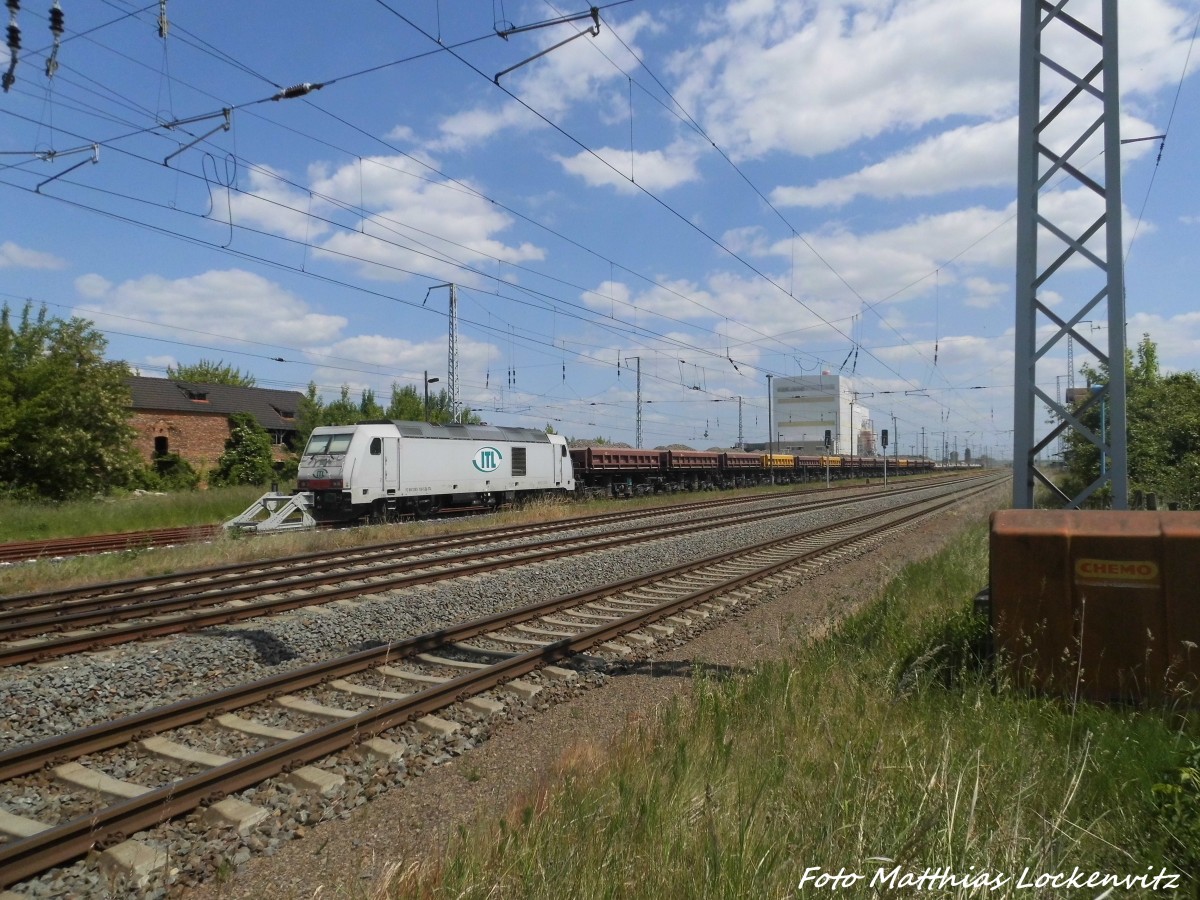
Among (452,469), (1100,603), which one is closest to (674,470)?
(452,469)

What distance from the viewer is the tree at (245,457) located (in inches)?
1694

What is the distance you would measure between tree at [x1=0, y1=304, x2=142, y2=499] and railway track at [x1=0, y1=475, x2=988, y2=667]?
18.7 metres

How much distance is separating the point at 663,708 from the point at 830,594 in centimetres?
655

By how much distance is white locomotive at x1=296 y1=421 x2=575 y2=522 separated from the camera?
71.7 ft

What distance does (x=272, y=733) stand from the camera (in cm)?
582

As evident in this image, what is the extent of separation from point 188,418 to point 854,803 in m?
50.6

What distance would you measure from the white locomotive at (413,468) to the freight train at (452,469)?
3 cm

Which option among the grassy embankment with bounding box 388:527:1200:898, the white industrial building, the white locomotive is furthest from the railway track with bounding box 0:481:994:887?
the white industrial building

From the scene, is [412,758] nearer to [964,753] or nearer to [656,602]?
[964,753]

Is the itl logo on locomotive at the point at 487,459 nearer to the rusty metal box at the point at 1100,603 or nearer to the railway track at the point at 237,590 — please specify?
the railway track at the point at 237,590

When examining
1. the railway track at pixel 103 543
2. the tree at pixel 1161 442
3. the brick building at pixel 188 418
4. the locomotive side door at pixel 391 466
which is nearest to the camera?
the tree at pixel 1161 442

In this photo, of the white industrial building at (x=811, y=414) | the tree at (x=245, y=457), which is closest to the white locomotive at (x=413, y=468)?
the tree at (x=245, y=457)

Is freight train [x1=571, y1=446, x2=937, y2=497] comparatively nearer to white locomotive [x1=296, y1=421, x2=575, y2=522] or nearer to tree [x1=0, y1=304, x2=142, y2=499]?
white locomotive [x1=296, y1=421, x2=575, y2=522]

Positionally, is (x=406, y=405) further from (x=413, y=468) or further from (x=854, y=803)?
(x=854, y=803)
